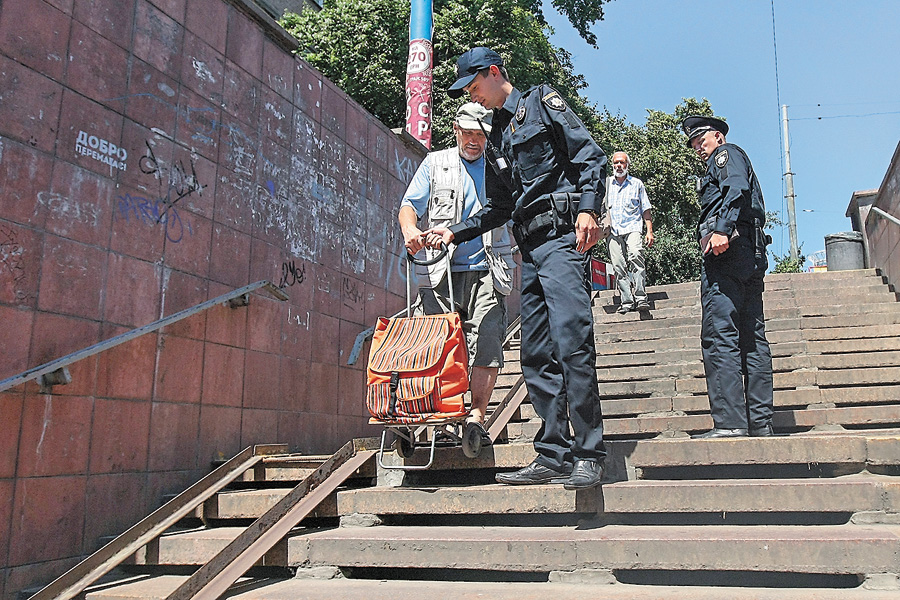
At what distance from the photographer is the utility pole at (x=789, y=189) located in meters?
22.2

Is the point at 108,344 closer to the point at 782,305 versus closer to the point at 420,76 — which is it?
the point at 420,76

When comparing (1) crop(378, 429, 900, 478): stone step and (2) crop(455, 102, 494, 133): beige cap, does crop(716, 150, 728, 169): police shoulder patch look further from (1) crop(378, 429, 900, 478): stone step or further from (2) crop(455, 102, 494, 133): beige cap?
(1) crop(378, 429, 900, 478): stone step

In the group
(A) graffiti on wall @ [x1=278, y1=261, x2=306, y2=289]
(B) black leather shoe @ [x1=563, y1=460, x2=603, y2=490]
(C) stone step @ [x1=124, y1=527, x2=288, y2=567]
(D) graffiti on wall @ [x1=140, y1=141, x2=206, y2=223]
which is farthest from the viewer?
(A) graffiti on wall @ [x1=278, y1=261, x2=306, y2=289]

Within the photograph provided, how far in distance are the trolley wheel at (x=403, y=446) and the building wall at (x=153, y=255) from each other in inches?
67.0

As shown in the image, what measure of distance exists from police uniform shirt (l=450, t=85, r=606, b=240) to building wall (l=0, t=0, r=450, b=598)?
2405mm

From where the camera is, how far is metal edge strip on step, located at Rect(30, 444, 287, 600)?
3287 mm

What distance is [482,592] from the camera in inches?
98.9

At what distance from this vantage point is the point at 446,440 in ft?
12.9

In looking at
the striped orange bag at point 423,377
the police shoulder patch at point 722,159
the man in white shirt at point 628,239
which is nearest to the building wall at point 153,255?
the striped orange bag at point 423,377

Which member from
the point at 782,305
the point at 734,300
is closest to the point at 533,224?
the point at 734,300

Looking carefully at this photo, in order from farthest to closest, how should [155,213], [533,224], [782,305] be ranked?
[782,305] < [155,213] < [533,224]

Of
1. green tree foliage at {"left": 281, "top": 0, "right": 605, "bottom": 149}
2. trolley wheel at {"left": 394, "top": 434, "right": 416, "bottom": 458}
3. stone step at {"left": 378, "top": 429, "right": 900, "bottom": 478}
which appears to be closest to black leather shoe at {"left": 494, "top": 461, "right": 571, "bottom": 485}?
stone step at {"left": 378, "top": 429, "right": 900, "bottom": 478}

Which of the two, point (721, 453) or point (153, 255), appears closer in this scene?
point (721, 453)

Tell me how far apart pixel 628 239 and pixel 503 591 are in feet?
19.7
